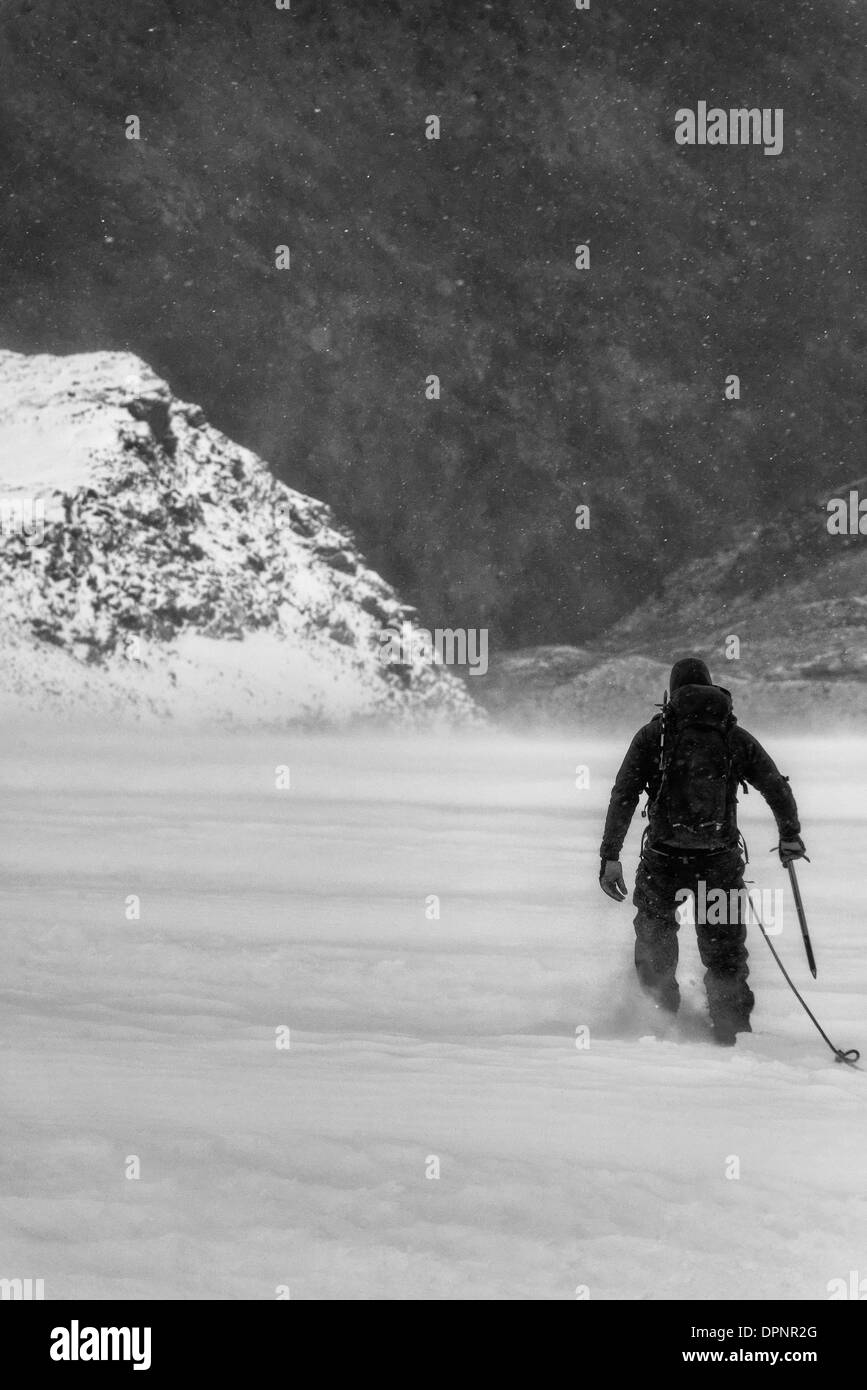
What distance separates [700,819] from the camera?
13.6 feet

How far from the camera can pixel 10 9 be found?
2350cm

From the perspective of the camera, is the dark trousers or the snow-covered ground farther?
the dark trousers

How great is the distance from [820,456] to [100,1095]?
28.2 metres

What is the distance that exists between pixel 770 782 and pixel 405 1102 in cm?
155

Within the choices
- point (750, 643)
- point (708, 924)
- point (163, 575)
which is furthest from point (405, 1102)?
point (750, 643)

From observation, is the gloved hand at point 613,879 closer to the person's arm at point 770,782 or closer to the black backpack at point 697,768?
the black backpack at point 697,768

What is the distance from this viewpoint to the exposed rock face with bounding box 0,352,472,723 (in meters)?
27.6

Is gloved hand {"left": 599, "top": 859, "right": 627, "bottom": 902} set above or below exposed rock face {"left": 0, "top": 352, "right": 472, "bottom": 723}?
below

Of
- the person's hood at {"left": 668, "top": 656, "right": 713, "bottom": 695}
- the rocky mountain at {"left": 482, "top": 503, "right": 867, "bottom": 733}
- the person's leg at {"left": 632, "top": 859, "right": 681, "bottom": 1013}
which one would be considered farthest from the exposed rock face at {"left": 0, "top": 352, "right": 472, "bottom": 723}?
the person's hood at {"left": 668, "top": 656, "right": 713, "bottom": 695}

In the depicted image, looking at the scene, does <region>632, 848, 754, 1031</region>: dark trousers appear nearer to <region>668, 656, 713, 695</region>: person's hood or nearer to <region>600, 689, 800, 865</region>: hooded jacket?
<region>600, 689, 800, 865</region>: hooded jacket

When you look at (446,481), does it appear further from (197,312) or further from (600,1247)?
(600,1247)

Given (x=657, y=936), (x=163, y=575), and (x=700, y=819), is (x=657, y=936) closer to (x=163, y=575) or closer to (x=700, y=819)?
(x=700, y=819)

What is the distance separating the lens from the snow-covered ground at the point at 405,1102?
2588 mm

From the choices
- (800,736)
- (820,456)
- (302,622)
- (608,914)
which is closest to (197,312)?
(302,622)
